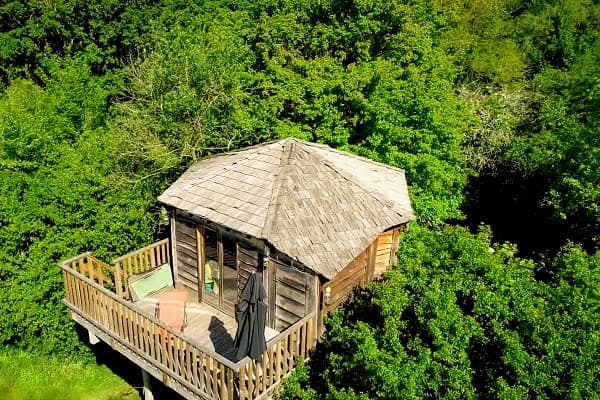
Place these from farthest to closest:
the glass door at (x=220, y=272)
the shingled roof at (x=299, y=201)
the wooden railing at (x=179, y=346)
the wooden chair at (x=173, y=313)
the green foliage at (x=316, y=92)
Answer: the green foliage at (x=316, y=92)
the glass door at (x=220, y=272)
the wooden chair at (x=173, y=313)
the shingled roof at (x=299, y=201)
the wooden railing at (x=179, y=346)

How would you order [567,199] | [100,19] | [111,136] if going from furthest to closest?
[100,19] → [567,199] → [111,136]

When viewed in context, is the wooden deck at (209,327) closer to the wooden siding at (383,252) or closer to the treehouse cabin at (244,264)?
the treehouse cabin at (244,264)

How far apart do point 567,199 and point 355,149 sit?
779 cm

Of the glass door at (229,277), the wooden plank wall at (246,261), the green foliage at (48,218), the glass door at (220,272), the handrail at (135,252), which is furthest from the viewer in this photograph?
the handrail at (135,252)

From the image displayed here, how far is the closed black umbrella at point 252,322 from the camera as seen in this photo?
845 cm

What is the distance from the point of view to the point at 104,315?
35.8 feet

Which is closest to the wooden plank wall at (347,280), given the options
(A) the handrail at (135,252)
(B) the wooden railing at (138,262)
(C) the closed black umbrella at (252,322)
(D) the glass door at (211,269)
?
(C) the closed black umbrella at (252,322)

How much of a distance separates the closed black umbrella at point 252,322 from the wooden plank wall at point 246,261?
1.74 meters

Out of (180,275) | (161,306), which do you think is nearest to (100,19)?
(180,275)

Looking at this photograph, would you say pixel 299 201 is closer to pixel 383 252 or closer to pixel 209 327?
pixel 383 252

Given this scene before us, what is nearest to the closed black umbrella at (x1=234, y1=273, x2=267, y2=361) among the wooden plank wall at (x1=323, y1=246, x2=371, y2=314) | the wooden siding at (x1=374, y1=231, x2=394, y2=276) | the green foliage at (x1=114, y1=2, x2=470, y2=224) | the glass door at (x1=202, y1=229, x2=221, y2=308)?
the wooden plank wall at (x1=323, y1=246, x2=371, y2=314)

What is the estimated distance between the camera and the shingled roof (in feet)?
33.0

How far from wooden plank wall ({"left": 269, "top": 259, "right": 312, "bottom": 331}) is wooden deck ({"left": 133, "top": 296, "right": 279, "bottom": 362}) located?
57cm

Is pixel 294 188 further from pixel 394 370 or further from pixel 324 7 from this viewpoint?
pixel 324 7
